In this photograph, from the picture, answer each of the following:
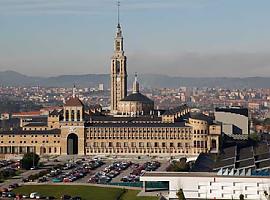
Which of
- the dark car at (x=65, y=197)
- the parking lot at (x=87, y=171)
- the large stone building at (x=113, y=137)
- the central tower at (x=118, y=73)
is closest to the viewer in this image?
the dark car at (x=65, y=197)

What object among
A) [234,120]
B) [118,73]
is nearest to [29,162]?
[118,73]

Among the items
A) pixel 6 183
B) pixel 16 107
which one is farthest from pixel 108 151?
pixel 16 107

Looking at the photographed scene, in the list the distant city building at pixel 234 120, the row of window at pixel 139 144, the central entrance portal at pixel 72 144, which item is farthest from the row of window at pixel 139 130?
the distant city building at pixel 234 120

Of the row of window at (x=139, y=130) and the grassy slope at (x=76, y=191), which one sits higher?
the row of window at (x=139, y=130)

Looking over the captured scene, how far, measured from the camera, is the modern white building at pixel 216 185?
34.5m

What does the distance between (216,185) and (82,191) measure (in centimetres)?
740

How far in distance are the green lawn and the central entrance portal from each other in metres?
20.4

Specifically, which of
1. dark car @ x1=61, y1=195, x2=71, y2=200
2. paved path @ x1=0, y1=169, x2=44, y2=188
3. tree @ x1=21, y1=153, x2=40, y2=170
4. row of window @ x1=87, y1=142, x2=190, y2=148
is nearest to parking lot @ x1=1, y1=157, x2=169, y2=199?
paved path @ x1=0, y1=169, x2=44, y2=188

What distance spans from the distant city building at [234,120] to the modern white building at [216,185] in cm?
3355

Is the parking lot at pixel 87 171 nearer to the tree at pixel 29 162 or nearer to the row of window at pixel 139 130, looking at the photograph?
the tree at pixel 29 162

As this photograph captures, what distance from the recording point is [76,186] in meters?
40.9

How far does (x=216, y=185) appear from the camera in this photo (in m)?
35.0

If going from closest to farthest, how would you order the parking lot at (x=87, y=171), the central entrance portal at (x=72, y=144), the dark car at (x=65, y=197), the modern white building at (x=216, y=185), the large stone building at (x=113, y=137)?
the modern white building at (x=216, y=185), the dark car at (x=65, y=197), the parking lot at (x=87, y=171), the large stone building at (x=113, y=137), the central entrance portal at (x=72, y=144)

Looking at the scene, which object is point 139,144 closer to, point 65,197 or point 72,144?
point 72,144
